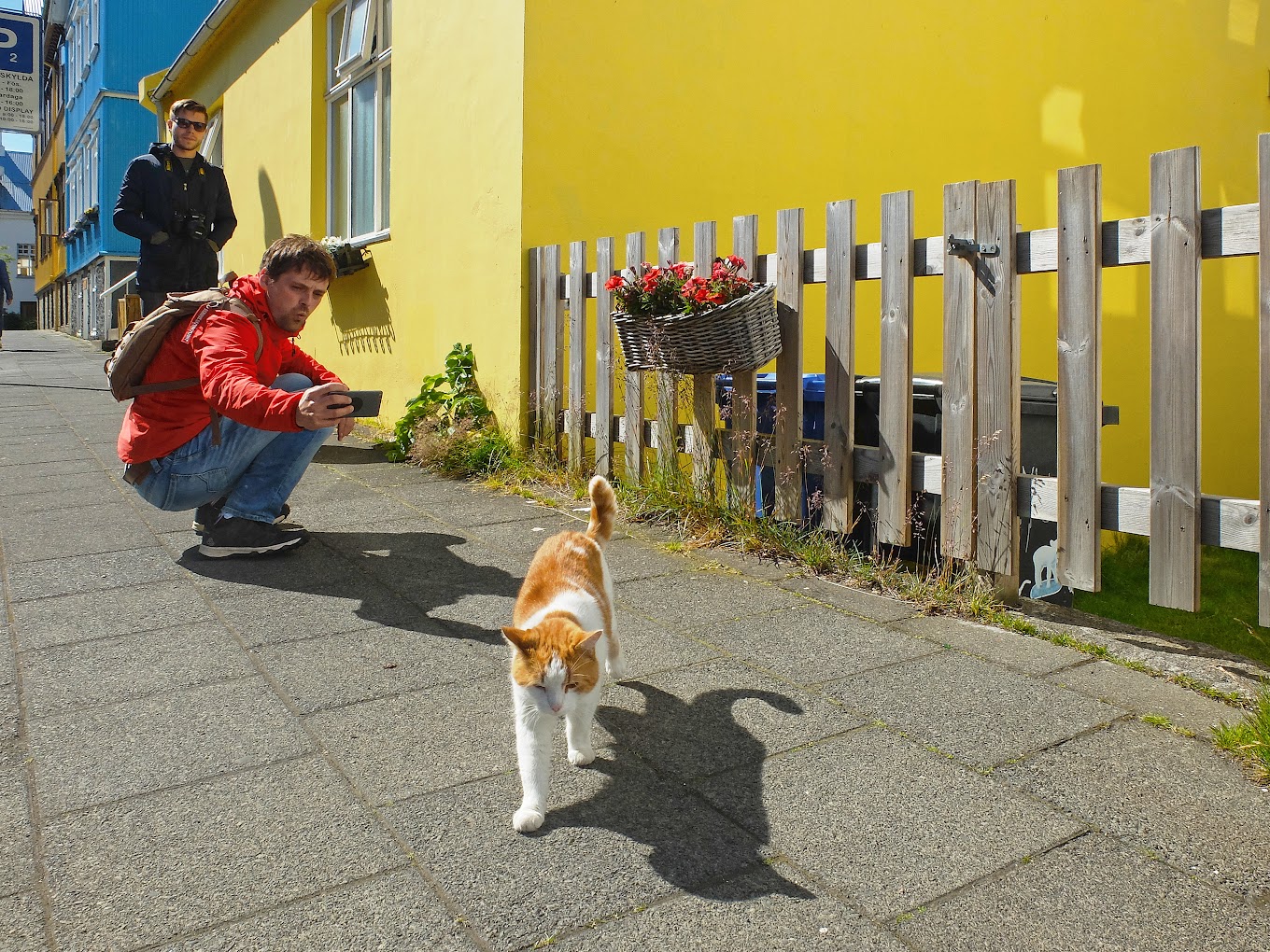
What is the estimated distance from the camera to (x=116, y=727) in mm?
2697

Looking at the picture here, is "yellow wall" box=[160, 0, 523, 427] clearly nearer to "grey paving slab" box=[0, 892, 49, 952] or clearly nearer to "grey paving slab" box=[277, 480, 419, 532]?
"grey paving slab" box=[277, 480, 419, 532]

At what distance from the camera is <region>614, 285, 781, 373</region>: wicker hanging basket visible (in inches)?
167

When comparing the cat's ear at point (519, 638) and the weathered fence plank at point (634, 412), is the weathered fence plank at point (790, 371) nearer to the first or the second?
the weathered fence plank at point (634, 412)

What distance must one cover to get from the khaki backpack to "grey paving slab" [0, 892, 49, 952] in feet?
8.02

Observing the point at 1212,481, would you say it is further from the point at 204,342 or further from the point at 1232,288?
the point at 204,342

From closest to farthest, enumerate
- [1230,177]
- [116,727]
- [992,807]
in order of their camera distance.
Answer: [992,807], [116,727], [1230,177]

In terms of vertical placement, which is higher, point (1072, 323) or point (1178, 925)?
point (1072, 323)

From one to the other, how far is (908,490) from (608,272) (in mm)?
2155

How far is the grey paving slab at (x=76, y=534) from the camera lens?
443 centimetres

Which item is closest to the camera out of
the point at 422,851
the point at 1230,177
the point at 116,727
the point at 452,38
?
the point at 422,851

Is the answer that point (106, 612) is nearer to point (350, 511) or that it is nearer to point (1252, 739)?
point (350, 511)

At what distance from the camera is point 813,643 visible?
132 inches

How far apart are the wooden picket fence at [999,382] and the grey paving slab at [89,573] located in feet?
7.61

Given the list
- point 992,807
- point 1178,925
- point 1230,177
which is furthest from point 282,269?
point 1230,177
